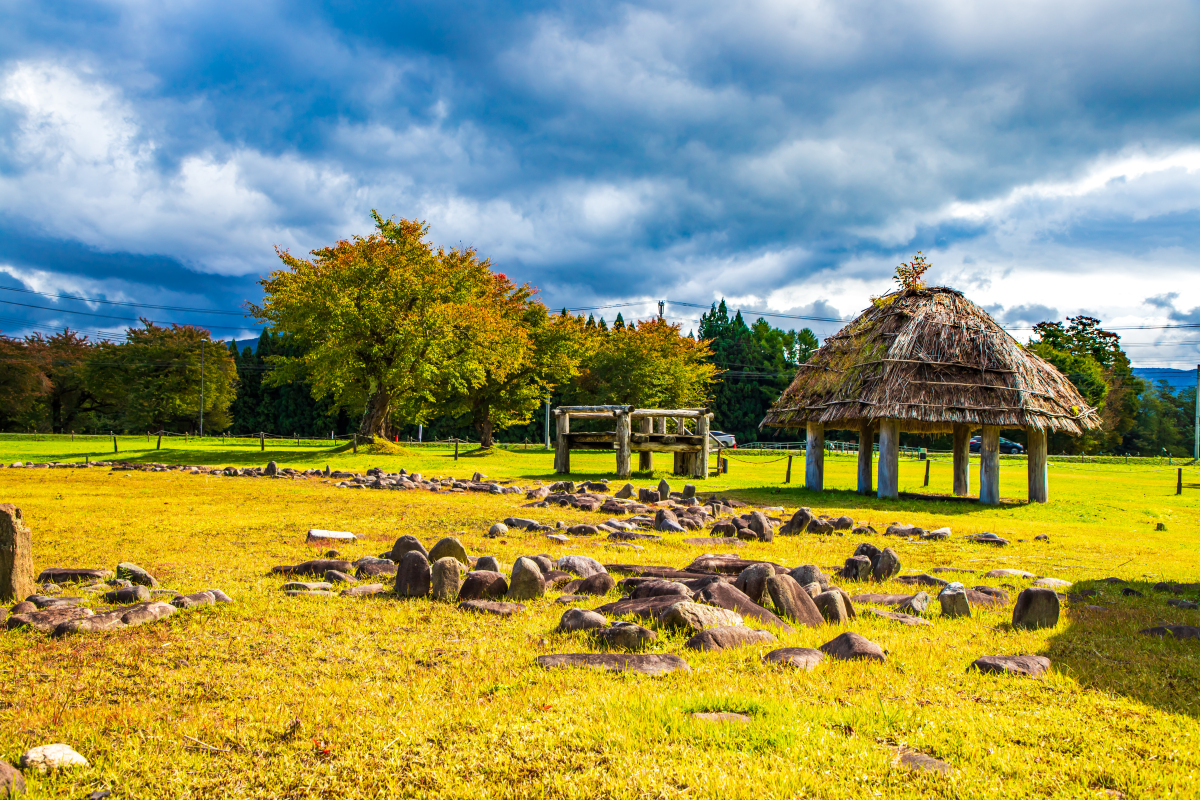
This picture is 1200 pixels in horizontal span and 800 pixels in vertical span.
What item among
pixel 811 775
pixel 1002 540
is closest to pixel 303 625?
pixel 811 775

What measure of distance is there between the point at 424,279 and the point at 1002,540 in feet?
101

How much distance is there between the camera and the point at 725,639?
5039 millimetres

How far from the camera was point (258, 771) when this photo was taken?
10.6 ft

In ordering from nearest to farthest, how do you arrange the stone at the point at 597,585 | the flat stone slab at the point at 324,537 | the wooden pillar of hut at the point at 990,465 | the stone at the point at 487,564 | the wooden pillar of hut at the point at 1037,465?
the stone at the point at 597,585, the stone at the point at 487,564, the flat stone slab at the point at 324,537, the wooden pillar of hut at the point at 990,465, the wooden pillar of hut at the point at 1037,465

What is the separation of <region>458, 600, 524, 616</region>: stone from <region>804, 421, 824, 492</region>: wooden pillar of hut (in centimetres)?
1660

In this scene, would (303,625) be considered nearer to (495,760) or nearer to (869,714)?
(495,760)

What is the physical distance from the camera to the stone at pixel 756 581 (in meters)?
6.35

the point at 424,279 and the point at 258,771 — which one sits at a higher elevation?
the point at 424,279

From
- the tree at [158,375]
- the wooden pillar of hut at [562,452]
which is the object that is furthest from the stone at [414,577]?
the tree at [158,375]

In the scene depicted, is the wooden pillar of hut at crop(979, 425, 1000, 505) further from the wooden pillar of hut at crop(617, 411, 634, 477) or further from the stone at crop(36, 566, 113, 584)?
the stone at crop(36, 566, 113, 584)

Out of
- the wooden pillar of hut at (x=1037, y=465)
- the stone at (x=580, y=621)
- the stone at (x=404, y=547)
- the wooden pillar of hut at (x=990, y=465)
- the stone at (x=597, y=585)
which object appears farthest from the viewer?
the wooden pillar of hut at (x=1037, y=465)

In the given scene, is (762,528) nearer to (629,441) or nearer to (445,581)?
(445,581)

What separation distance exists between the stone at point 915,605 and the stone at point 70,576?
7.69m

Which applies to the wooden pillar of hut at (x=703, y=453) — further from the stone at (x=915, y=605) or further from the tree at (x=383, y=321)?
the stone at (x=915, y=605)
